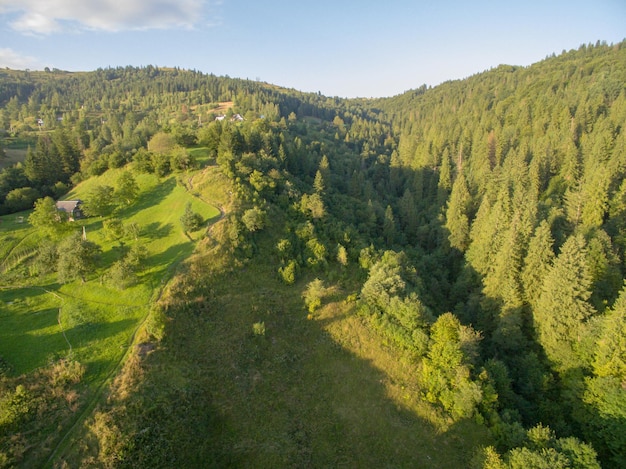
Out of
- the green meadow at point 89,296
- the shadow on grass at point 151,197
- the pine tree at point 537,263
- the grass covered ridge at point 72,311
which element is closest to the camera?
the grass covered ridge at point 72,311

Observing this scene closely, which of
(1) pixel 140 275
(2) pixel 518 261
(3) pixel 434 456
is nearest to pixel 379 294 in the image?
(3) pixel 434 456

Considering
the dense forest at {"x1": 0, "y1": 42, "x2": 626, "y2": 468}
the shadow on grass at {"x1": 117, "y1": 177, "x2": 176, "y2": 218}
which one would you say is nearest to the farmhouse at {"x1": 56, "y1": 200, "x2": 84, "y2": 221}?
the shadow on grass at {"x1": 117, "y1": 177, "x2": 176, "y2": 218}

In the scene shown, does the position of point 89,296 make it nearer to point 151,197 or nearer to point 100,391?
point 100,391

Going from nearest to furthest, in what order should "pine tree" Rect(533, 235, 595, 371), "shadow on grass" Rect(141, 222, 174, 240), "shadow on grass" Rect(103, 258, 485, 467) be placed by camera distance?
"shadow on grass" Rect(103, 258, 485, 467) → "pine tree" Rect(533, 235, 595, 371) → "shadow on grass" Rect(141, 222, 174, 240)

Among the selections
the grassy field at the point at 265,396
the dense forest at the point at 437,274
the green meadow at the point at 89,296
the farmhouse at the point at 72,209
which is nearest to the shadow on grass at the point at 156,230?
the green meadow at the point at 89,296

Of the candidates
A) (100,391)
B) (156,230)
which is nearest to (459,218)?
(156,230)

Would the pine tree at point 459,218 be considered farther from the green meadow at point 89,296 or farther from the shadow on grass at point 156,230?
the shadow on grass at point 156,230

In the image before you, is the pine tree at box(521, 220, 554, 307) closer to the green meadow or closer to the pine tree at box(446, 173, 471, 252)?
the pine tree at box(446, 173, 471, 252)

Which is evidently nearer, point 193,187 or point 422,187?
point 193,187

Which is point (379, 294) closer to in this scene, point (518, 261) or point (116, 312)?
point (518, 261)
